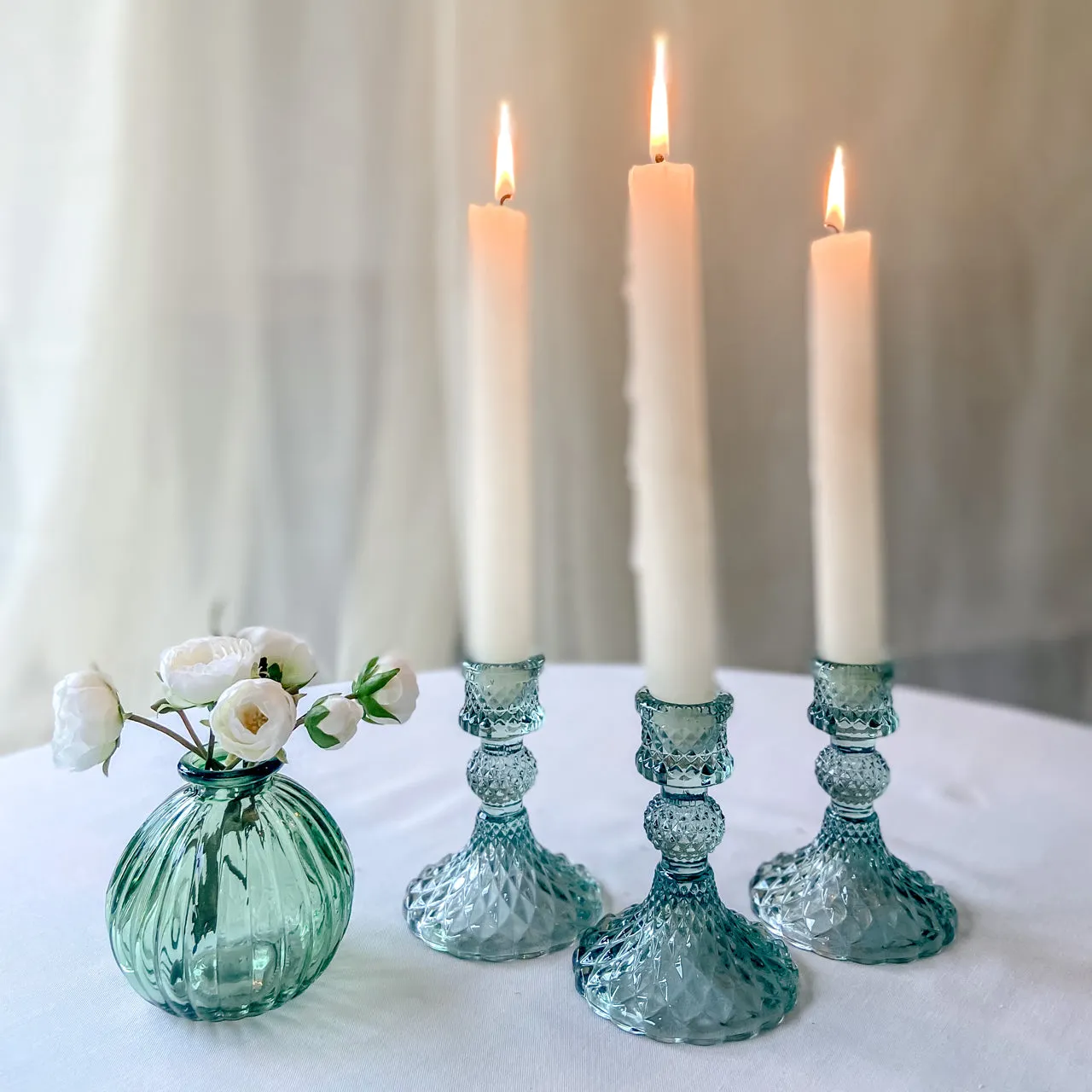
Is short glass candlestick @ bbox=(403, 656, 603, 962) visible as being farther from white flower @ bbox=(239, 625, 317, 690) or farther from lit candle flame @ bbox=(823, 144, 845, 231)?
lit candle flame @ bbox=(823, 144, 845, 231)

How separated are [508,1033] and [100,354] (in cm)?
127

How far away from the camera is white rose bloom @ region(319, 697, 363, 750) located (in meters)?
0.46

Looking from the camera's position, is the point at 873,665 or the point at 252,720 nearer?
the point at 252,720

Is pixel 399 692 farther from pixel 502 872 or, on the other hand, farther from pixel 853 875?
pixel 853 875

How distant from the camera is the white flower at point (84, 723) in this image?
16.9 inches

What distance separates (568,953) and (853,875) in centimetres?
15

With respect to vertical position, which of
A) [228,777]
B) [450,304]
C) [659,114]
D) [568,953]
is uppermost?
[659,114]

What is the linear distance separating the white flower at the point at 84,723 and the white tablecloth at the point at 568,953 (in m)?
0.11

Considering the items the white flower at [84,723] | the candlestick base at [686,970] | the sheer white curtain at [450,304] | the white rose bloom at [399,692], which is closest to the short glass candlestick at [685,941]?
the candlestick base at [686,970]

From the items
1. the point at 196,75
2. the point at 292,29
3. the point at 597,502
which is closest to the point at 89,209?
the point at 196,75

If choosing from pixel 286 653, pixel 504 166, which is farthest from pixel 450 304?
pixel 286 653

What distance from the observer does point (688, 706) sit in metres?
0.45

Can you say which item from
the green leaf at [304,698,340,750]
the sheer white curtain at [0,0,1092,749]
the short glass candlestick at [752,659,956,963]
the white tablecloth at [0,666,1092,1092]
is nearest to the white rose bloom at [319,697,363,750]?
the green leaf at [304,698,340,750]

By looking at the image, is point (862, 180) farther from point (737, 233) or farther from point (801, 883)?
point (801, 883)
